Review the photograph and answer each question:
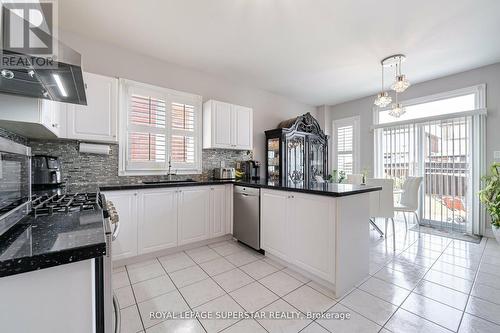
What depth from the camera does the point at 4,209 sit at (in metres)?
0.83

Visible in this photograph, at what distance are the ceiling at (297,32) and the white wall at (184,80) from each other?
12 cm

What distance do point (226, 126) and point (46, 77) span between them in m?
2.37

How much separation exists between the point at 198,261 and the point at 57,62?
7.23 ft

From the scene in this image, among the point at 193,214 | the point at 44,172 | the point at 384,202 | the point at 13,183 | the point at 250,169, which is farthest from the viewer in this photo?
the point at 250,169

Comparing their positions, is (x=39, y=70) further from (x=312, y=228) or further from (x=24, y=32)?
(x=312, y=228)

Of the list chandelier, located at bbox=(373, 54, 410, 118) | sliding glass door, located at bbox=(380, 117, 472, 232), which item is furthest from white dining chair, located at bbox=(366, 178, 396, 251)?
chandelier, located at bbox=(373, 54, 410, 118)

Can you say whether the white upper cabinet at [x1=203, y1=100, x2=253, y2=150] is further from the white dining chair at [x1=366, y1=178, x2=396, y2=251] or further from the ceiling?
the white dining chair at [x1=366, y1=178, x2=396, y2=251]

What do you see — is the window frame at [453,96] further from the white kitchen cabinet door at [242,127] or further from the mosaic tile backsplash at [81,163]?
the mosaic tile backsplash at [81,163]

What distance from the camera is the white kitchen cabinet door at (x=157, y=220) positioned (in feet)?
7.89

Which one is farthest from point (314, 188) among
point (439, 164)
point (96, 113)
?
point (439, 164)

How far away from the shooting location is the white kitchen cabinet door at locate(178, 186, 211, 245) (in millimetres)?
2668

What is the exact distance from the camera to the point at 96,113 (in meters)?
2.37

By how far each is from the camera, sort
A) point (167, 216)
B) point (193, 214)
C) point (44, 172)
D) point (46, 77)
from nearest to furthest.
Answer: point (46, 77)
point (44, 172)
point (167, 216)
point (193, 214)

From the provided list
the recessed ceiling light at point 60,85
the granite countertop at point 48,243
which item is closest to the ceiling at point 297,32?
the recessed ceiling light at point 60,85
